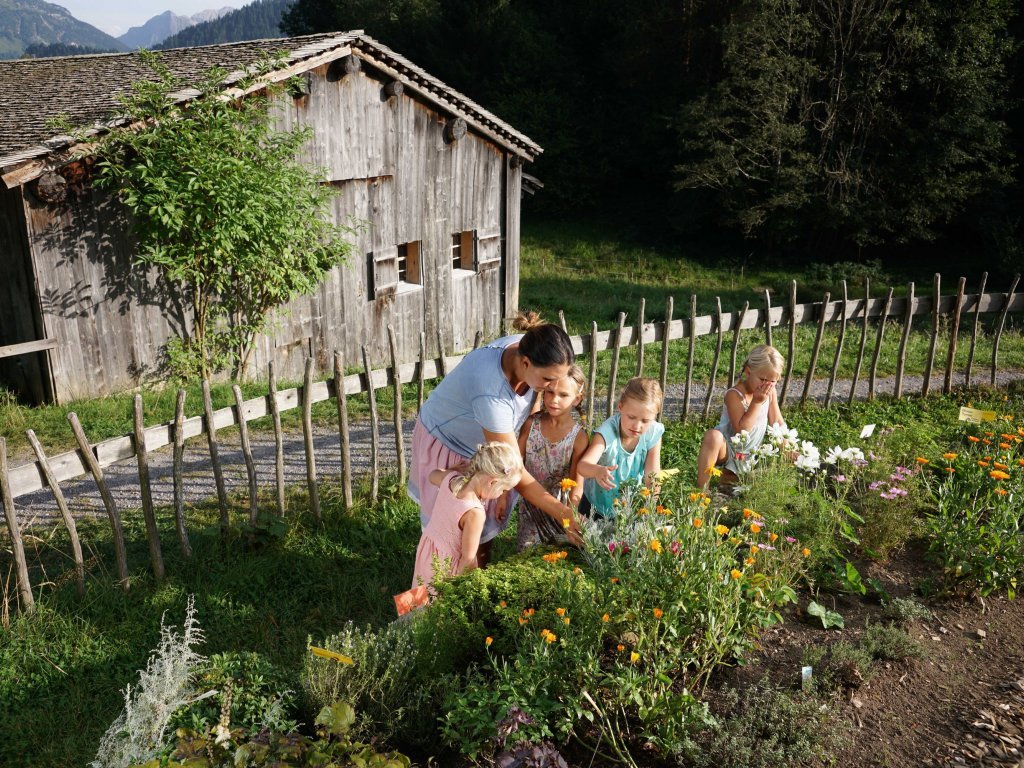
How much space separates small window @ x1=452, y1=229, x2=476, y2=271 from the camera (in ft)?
45.2

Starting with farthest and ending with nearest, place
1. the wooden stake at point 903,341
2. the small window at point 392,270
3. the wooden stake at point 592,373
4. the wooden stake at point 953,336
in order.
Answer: the small window at point 392,270
the wooden stake at point 953,336
the wooden stake at point 903,341
the wooden stake at point 592,373

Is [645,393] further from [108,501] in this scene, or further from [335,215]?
[335,215]

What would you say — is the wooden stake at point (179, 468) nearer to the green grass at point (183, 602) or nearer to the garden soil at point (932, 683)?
the green grass at point (183, 602)

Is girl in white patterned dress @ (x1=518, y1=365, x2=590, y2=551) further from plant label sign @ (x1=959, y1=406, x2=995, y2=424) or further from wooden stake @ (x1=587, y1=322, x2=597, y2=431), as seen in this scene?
plant label sign @ (x1=959, y1=406, x2=995, y2=424)

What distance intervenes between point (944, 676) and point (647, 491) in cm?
156

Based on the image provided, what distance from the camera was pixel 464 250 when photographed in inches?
549

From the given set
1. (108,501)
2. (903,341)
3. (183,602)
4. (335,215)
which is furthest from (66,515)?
(903,341)

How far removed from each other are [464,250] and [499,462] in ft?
34.1

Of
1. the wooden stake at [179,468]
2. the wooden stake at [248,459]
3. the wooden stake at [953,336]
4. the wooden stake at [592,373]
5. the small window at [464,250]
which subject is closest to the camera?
the wooden stake at [179,468]

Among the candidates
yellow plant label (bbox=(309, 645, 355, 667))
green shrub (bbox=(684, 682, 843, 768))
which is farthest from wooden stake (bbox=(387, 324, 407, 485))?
green shrub (bbox=(684, 682, 843, 768))

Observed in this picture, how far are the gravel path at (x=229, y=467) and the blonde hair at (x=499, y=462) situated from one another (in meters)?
3.38

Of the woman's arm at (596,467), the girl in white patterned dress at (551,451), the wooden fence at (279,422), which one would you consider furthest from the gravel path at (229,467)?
the woman's arm at (596,467)

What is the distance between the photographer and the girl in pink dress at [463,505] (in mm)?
3957

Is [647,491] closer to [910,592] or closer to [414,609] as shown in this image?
[414,609]
